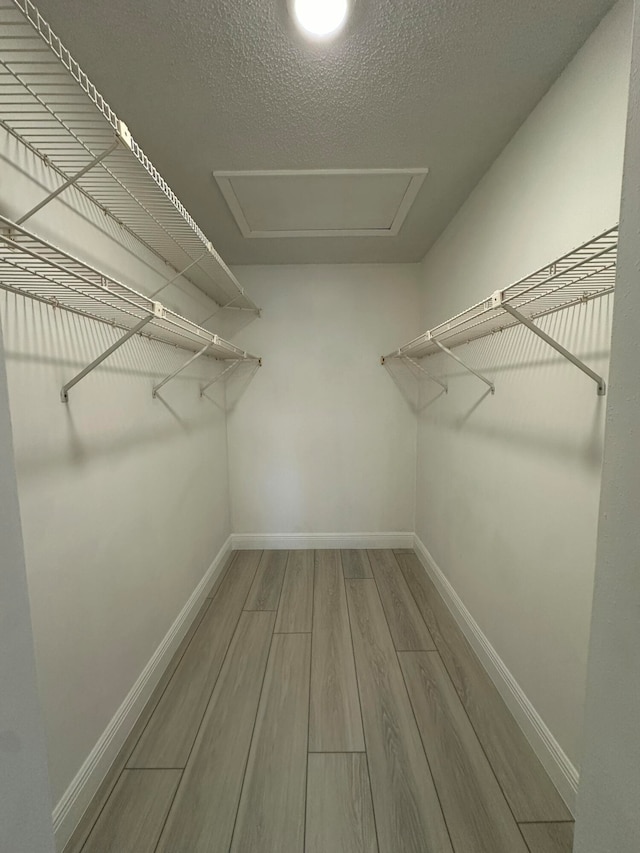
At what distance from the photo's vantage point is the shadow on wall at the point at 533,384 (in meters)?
0.97

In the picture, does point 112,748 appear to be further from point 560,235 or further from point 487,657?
point 560,235

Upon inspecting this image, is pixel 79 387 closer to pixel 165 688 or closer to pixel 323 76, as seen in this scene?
pixel 323 76

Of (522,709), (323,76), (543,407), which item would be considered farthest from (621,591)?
(323,76)

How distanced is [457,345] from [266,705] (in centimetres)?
197

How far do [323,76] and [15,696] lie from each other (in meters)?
1.64

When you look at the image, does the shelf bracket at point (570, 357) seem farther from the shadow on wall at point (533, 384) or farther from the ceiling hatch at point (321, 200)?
the ceiling hatch at point (321, 200)

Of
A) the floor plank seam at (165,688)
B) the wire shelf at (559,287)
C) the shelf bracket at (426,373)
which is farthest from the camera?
the shelf bracket at (426,373)

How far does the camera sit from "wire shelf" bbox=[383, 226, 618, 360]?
2.61ft

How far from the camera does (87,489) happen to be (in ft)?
3.65

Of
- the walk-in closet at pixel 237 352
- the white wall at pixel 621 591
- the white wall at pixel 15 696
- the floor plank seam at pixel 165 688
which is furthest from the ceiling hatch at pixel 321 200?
the floor plank seam at pixel 165 688

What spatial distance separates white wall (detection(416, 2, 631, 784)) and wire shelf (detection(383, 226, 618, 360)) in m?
0.05

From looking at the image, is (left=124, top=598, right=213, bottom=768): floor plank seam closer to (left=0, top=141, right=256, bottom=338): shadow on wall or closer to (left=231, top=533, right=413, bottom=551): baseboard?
(left=231, top=533, right=413, bottom=551): baseboard

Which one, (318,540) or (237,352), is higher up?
(237,352)

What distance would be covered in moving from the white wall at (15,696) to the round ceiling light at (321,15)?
1.10 m
